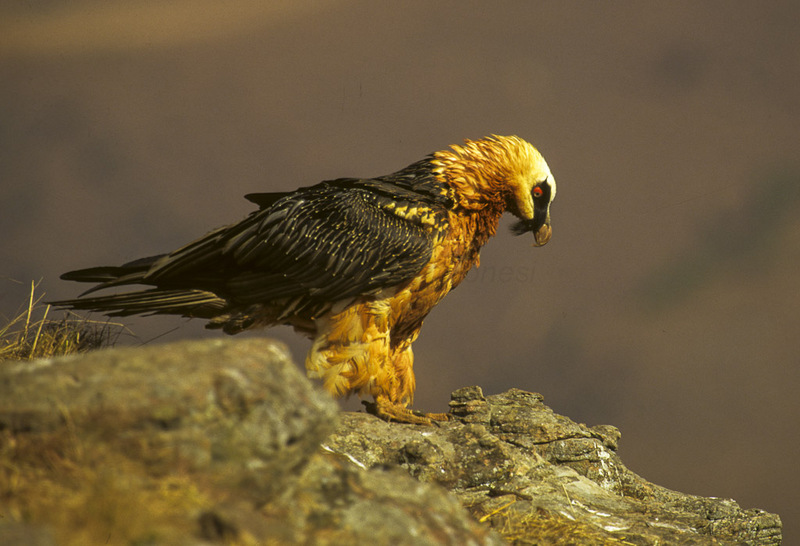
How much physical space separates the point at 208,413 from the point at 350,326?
3673 millimetres

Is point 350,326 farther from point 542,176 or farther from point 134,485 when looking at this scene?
point 134,485

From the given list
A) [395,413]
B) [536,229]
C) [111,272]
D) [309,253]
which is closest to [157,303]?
[111,272]

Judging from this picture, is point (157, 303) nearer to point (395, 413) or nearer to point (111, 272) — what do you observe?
point (111, 272)

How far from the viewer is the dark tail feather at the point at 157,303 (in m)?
6.53

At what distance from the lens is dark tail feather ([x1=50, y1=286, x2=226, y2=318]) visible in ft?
21.4

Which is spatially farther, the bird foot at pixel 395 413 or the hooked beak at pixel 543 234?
the hooked beak at pixel 543 234

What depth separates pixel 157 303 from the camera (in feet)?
21.5

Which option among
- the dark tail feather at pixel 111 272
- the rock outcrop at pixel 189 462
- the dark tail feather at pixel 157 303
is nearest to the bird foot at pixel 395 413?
the dark tail feather at pixel 157 303

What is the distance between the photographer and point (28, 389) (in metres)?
2.80

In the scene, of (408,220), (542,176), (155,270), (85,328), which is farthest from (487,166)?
(85,328)

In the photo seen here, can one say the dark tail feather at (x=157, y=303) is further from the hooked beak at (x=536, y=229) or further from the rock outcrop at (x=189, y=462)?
the rock outcrop at (x=189, y=462)

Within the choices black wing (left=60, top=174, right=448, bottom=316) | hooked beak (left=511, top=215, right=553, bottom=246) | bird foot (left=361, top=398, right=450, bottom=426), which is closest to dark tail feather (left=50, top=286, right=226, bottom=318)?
black wing (left=60, top=174, right=448, bottom=316)

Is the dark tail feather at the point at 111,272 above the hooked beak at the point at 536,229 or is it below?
below

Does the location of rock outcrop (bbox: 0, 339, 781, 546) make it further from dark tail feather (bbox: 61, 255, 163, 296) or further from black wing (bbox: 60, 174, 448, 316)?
dark tail feather (bbox: 61, 255, 163, 296)
